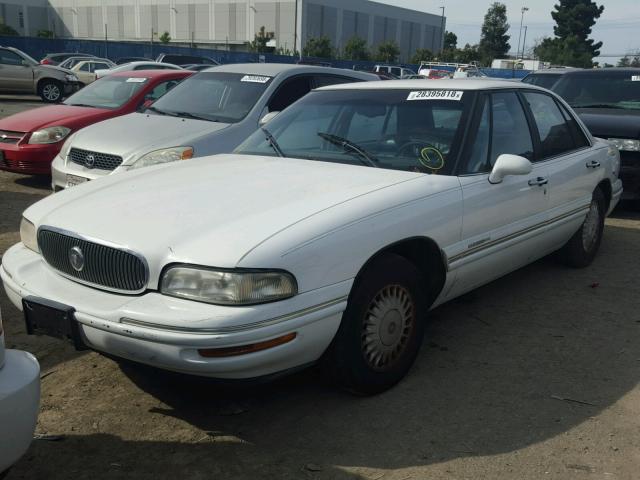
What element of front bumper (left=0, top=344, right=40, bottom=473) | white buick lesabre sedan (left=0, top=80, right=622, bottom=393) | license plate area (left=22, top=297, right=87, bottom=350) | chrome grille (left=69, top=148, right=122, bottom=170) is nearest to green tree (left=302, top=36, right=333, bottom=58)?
chrome grille (left=69, top=148, right=122, bottom=170)

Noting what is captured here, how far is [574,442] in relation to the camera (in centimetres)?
296

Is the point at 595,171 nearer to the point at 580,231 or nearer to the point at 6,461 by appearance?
the point at 580,231

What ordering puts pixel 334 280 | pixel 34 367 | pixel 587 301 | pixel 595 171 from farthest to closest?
pixel 595 171 < pixel 587 301 < pixel 334 280 < pixel 34 367

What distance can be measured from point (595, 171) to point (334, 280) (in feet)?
10.6

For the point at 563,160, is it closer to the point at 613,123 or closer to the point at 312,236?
the point at 312,236

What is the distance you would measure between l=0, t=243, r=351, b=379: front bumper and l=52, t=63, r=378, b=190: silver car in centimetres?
358

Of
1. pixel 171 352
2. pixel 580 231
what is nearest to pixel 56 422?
pixel 171 352

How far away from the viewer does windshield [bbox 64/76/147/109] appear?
8.76m

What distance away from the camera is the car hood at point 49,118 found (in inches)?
318

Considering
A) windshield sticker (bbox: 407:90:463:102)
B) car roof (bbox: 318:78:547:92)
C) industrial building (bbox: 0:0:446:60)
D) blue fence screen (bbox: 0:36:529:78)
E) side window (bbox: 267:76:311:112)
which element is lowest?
side window (bbox: 267:76:311:112)

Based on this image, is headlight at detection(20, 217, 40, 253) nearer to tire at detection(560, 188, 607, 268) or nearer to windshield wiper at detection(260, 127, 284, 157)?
windshield wiper at detection(260, 127, 284, 157)

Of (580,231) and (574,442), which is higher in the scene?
(580,231)

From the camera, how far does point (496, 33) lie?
84500 millimetres

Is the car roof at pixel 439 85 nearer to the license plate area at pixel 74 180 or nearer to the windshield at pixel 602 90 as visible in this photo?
the license plate area at pixel 74 180
